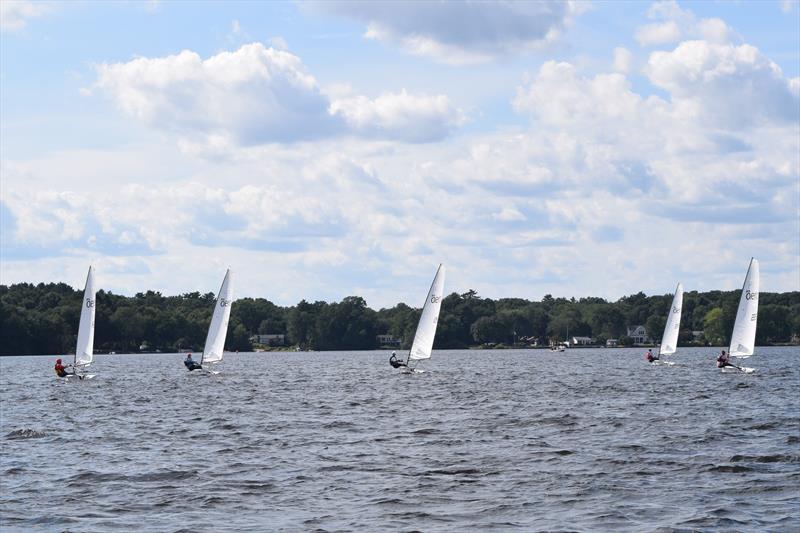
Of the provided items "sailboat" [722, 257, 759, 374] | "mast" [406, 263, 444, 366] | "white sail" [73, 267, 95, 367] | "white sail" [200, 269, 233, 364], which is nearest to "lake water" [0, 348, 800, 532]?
"mast" [406, 263, 444, 366]

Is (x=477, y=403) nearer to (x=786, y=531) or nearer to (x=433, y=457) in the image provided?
(x=433, y=457)

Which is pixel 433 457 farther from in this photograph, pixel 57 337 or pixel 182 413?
pixel 57 337

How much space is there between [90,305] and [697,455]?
58460mm

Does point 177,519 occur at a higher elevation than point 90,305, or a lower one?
lower

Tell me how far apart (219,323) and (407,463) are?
58.8 m

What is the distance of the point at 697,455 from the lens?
1271 inches

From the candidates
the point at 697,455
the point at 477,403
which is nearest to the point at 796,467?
the point at 697,455

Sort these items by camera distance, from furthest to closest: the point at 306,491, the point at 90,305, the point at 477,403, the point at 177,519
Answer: the point at 90,305, the point at 477,403, the point at 306,491, the point at 177,519

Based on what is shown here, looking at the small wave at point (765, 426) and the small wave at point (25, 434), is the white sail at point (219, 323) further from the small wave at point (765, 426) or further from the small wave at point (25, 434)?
the small wave at point (765, 426)

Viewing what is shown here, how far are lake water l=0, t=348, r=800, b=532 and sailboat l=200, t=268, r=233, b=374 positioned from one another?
29.0 metres

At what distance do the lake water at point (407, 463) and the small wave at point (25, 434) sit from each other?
0.23 ft

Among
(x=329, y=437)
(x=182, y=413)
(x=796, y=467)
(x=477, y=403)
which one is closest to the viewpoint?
(x=796, y=467)

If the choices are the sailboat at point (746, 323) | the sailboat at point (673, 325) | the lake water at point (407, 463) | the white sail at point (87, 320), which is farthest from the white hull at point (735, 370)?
the white sail at point (87, 320)

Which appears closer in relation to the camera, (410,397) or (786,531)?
(786,531)
